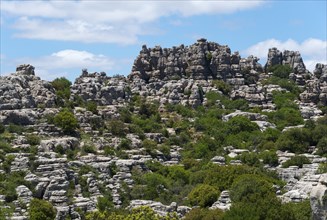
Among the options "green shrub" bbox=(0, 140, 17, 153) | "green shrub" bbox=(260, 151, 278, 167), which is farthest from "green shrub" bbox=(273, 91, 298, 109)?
"green shrub" bbox=(0, 140, 17, 153)

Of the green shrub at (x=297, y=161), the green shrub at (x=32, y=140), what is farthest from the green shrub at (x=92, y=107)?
the green shrub at (x=297, y=161)

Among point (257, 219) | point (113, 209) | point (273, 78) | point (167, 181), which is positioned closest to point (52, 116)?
point (167, 181)

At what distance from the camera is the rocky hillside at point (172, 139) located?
206 feet

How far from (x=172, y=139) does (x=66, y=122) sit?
14743 mm

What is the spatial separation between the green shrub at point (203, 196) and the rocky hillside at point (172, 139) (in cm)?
10

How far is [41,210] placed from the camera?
5966 cm

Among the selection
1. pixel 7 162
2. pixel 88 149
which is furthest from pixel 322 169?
pixel 7 162

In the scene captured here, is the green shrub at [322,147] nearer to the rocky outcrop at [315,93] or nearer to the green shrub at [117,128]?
the green shrub at [117,128]

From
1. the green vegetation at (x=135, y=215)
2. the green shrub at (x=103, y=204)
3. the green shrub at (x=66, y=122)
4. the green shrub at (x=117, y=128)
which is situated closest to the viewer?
the green vegetation at (x=135, y=215)

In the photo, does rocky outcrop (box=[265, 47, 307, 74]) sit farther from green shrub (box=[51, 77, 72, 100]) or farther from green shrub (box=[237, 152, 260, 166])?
green shrub (box=[237, 152, 260, 166])

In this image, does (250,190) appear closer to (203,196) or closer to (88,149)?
(203,196)

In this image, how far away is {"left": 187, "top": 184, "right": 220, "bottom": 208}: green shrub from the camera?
6606 cm

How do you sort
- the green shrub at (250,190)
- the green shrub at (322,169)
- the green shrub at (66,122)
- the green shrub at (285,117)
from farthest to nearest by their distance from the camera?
the green shrub at (285,117)
the green shrub at (66,122)
the green shrub at (322,169)
the green shrub at (250,190)

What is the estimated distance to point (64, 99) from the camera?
312 ft
